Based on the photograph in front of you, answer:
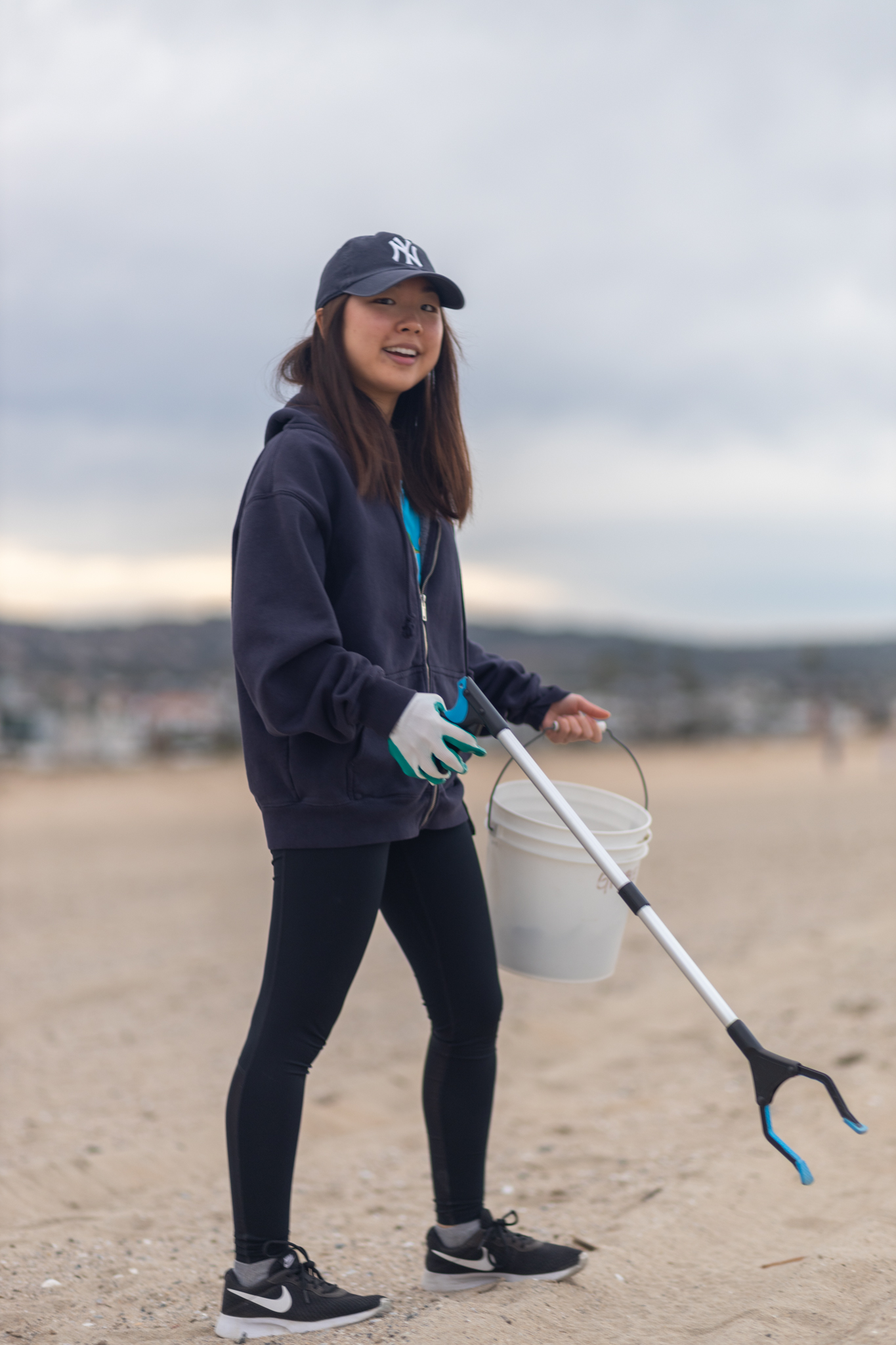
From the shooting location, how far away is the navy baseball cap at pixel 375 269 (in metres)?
2.06

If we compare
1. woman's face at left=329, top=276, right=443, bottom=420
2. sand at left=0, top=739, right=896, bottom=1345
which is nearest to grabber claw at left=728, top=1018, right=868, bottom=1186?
sand at left=0, top=739, right=896, bottom=1345

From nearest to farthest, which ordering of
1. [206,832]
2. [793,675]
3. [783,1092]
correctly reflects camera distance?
1. [783,1092]
2. [206,832]
3. [793,675]

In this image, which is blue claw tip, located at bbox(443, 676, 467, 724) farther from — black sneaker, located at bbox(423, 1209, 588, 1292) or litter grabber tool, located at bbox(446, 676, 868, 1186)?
black sneaker, located at bbox(423, 1209, 588, 1292)

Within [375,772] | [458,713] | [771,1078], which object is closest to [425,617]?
[458,713]

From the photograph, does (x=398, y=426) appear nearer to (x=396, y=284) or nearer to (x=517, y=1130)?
(x=396, y=284)

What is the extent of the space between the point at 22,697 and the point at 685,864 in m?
27.6

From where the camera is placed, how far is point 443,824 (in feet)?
7.10

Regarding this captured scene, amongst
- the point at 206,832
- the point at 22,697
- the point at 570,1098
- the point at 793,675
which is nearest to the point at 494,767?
A: the point at 206,832

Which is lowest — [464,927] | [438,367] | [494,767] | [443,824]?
[494,767]

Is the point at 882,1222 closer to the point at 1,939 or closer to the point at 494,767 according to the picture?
the point at 1,939

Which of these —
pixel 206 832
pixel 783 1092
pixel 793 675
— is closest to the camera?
pixel 783 1092

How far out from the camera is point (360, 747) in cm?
194

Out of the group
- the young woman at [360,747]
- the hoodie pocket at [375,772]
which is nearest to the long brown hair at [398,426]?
the young woman at [360,747]

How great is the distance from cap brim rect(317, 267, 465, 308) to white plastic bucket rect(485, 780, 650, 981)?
1.06 m
